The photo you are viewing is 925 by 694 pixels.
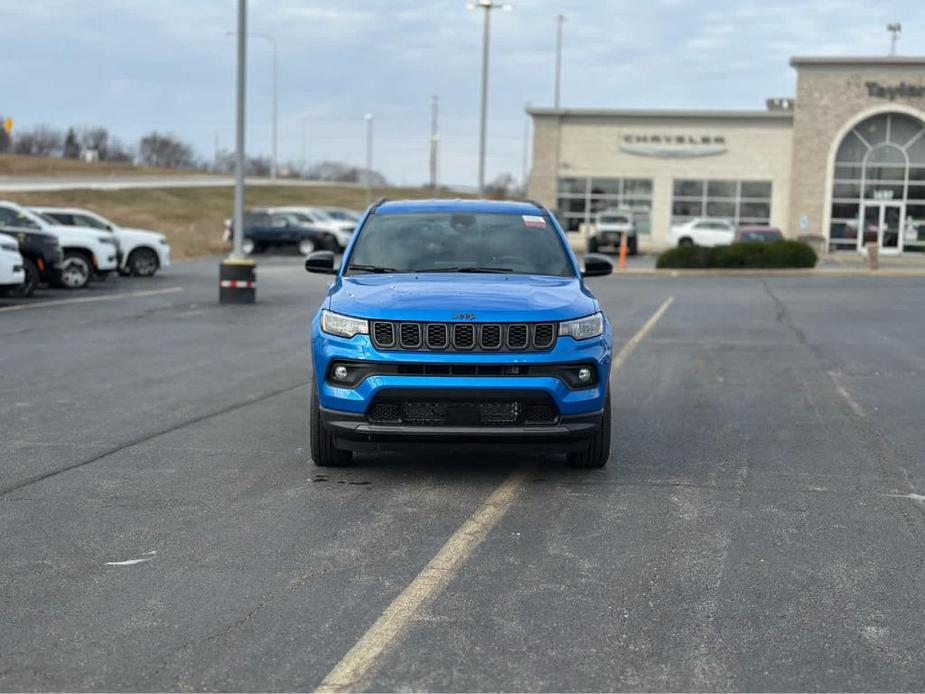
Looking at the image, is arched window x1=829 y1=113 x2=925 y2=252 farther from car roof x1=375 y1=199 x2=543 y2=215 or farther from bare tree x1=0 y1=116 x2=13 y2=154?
bare tree x1=0 y1=116 x2=13 y2=154

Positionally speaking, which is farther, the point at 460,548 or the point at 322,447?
the point at 322,447

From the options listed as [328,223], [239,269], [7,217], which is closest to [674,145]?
[328,223]

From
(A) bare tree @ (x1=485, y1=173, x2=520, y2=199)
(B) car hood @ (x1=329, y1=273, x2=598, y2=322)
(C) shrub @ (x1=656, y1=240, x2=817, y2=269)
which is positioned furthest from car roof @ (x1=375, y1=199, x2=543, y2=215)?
(A) bare tree @ (x1=485, y1=173, x2=520, y2=199)

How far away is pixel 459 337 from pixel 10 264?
15847 millimetres

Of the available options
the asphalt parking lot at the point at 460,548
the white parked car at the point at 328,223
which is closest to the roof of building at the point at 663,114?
the white parked car at the point at 328,223

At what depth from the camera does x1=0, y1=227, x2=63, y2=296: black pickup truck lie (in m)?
22.6

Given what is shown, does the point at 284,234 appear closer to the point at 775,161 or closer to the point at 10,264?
the point at 775,161

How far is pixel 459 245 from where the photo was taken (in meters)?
8.56

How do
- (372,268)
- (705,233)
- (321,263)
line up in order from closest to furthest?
1. (372,268)
2. (321,263)
3. (705,233)

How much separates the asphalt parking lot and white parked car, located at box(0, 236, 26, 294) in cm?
939

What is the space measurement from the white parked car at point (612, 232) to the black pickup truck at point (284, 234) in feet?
34.6

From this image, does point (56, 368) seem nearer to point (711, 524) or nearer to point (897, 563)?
point (711, 524)

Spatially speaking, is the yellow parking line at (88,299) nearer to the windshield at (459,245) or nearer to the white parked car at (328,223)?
the windshield at (459,245)

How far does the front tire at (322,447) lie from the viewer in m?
7.42
